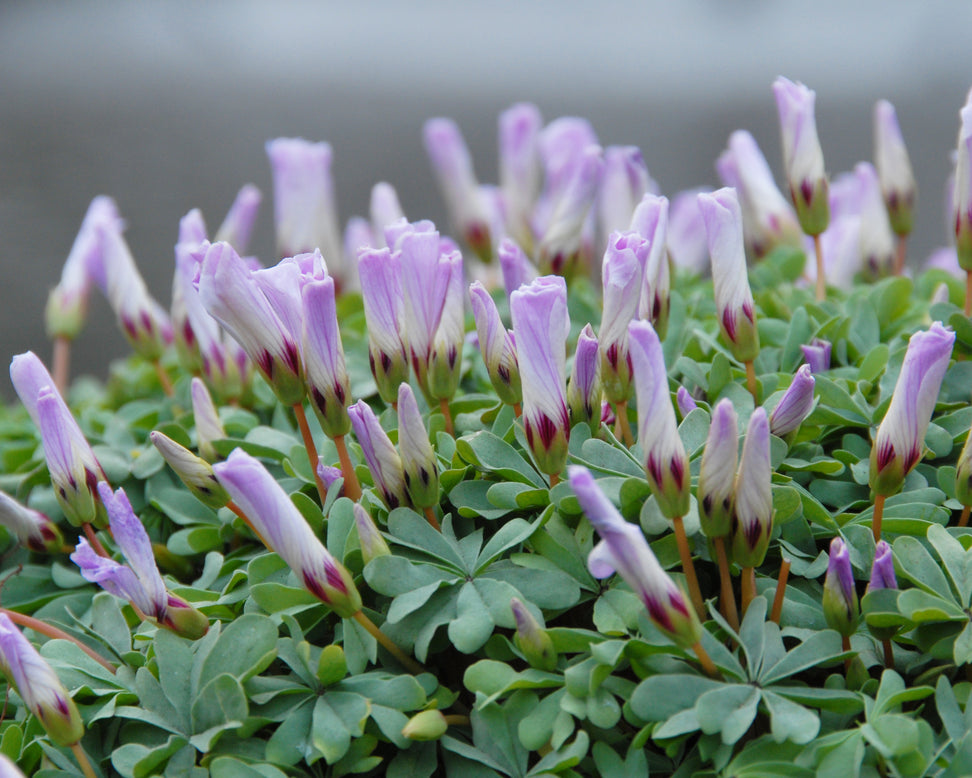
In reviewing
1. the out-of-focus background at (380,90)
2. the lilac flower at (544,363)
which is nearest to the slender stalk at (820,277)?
the lilac flower at (544,363)

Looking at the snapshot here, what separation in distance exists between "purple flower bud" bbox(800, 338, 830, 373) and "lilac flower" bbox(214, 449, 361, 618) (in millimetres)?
393

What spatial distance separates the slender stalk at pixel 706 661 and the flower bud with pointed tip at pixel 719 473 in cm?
6

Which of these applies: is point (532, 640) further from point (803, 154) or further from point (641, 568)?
point (803, 154)

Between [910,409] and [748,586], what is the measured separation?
0.45 feet

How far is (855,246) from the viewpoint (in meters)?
1.17

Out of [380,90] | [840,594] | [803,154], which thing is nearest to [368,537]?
[840,594]

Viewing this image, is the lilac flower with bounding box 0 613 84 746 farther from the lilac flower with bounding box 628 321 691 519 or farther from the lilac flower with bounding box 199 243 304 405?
the lilac flower with bounding box 628 321 691 519

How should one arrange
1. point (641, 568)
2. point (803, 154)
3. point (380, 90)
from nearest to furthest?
point (641, 568) < point (803, 154) < point (380, 90)

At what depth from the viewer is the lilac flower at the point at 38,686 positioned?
22.1 inches

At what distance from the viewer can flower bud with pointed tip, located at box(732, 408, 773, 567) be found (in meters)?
0.54

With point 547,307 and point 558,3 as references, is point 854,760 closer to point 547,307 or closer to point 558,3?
point 547,307

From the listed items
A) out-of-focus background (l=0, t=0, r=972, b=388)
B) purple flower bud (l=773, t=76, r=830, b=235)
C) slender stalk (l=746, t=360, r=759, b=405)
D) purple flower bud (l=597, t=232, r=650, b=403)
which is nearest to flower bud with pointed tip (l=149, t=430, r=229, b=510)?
purple flower bud (l=597, t=232, r=650, b=403)

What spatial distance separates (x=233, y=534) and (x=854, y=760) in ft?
1.49

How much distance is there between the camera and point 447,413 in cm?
76
